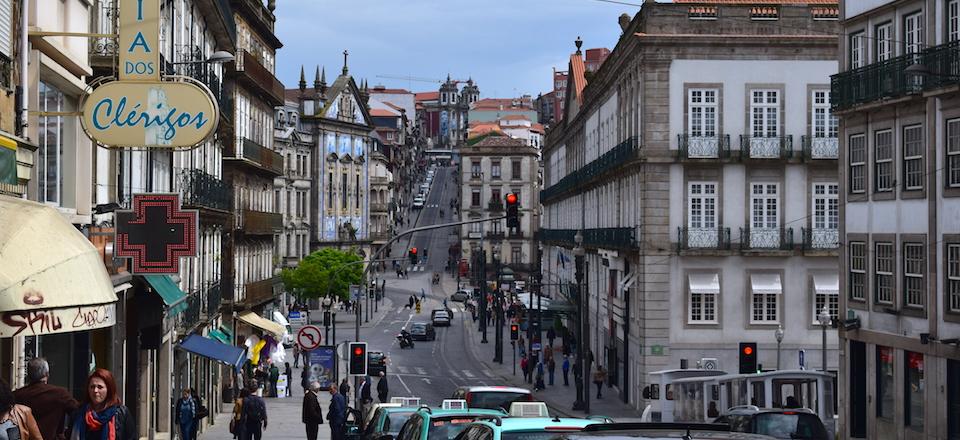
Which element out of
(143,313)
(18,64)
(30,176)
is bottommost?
(143,313)

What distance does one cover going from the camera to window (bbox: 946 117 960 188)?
103 ft

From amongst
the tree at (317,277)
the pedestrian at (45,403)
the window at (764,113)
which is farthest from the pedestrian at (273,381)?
the tree at (317,277)

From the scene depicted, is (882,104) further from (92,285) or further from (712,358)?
(92,285)

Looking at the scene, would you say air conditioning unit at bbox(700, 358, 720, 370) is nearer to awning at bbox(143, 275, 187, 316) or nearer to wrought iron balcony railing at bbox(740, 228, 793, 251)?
wrought iron balcony railing at bbox(740, 228, 793, 251)

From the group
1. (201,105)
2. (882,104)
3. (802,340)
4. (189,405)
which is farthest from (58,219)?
(802,340)

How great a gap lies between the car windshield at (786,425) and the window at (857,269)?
12.5 m

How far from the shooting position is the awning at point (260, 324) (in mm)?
50062

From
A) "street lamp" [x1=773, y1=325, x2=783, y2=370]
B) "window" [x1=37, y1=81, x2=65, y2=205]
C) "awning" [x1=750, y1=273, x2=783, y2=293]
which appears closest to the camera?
"window" [x1=37, y1=81, x2=65, y2=205]

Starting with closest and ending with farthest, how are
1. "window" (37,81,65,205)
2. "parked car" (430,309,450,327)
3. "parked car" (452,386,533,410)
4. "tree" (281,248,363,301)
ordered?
"window" (37,81,65,205), "parked car" (452,386,533,410), "parked car" (430,309,450,327), "tree" (281,248,363,301)

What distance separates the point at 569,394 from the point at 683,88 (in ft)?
48.5

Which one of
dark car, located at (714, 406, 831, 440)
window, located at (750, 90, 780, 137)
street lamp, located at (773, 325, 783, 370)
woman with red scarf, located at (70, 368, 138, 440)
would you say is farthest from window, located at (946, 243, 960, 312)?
woman with red scarf, located at (70, 368, 138, 440)

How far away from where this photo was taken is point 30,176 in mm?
18156

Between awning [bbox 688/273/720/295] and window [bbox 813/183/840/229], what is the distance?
12.4 ft

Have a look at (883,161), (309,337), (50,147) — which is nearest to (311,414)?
(309,337)
